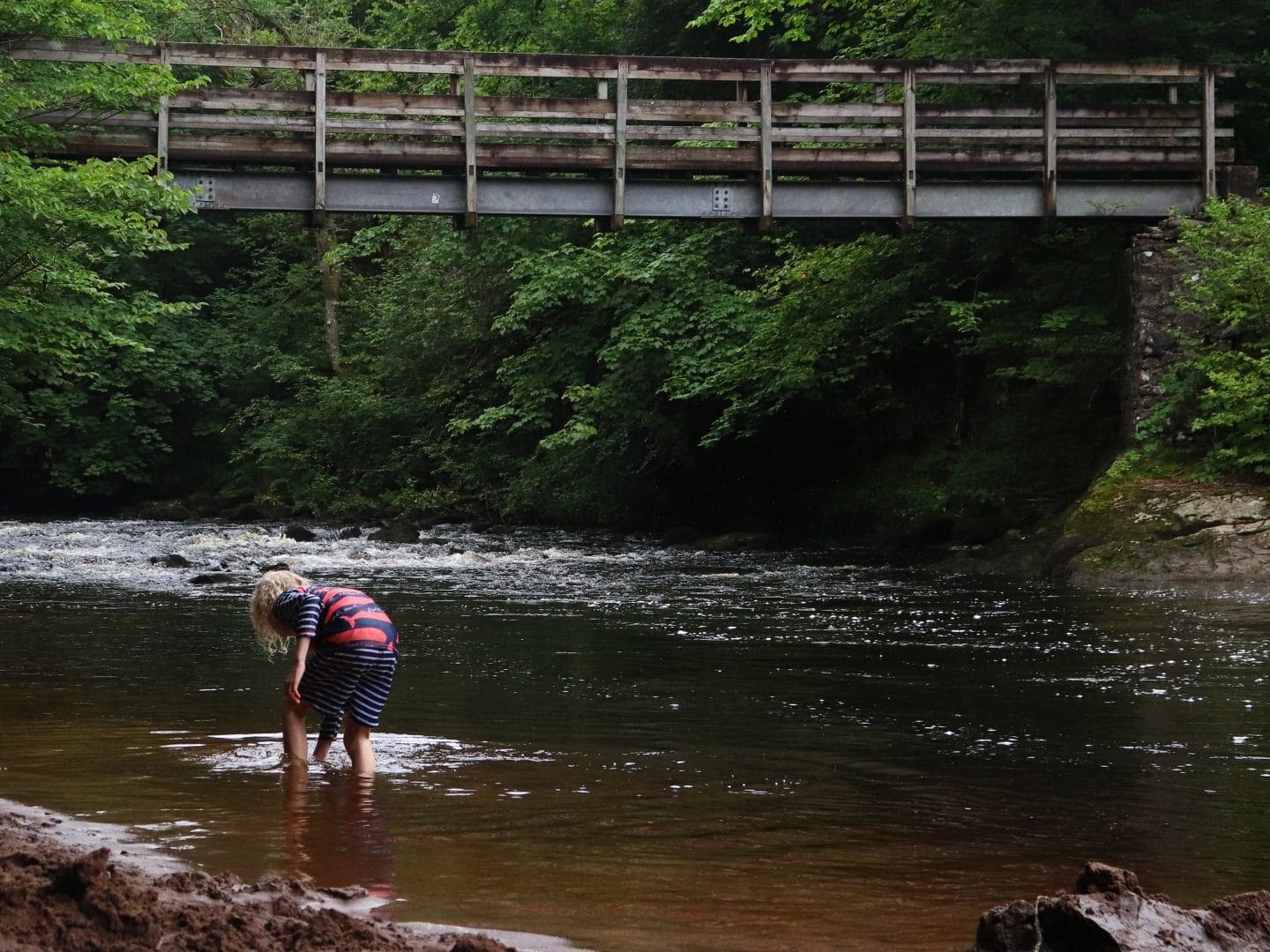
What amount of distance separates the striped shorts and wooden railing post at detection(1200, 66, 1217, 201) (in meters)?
17.0

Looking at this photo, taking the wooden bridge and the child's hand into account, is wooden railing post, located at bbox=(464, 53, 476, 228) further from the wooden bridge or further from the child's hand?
the child's hand

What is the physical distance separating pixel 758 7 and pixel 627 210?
7.18 meters

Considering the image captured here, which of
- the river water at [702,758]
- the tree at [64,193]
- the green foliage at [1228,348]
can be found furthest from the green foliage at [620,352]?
the river water at [702,758]

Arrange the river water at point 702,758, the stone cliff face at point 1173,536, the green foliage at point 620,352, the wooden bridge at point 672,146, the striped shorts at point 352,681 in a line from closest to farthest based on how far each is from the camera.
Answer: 1. the river water at point 702,758
2. the striped shorts at point 352,681
3. the stone cliff face at point 1173,536
4. the wooden bridge at point 672,146
5. the green foliage at point 620,352

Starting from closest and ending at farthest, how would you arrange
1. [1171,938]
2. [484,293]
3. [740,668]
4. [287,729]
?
[1171,938] → [287,729] → [740,668] → [484,293]

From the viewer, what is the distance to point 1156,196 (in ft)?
71.2

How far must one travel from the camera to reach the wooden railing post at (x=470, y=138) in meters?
20.4

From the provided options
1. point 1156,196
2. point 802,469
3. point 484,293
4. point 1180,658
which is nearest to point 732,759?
point 1180,658

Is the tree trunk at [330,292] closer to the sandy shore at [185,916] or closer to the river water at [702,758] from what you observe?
the river water at [702,758]

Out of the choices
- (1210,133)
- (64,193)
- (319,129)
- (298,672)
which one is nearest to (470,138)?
(319,129)

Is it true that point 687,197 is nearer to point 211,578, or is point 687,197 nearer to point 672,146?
point 672,146

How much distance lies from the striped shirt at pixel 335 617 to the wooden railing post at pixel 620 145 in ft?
44.8

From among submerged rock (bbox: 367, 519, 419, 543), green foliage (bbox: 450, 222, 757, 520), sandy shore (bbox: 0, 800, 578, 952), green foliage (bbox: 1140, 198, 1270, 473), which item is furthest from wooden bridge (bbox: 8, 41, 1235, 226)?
sandy shore (bbox: 0, 800, 578, 952)

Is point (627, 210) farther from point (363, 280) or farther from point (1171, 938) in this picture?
point (363, 280)
